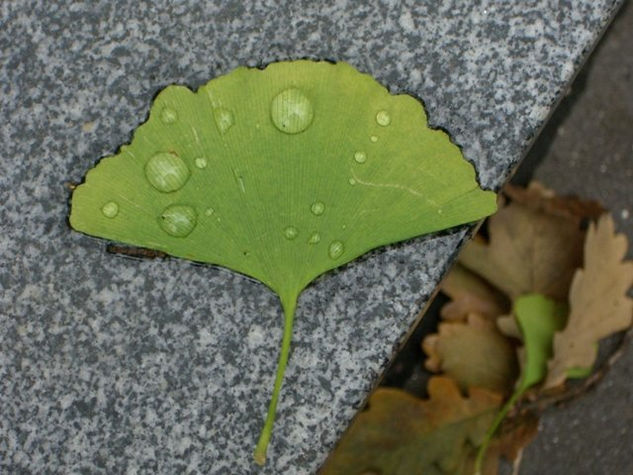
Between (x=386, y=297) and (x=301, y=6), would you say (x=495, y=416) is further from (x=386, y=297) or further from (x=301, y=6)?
(x=301, y=6)

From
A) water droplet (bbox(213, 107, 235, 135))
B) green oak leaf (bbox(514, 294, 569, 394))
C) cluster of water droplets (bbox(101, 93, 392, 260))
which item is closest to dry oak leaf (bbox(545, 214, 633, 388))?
green oak leaf (bbox(514, 294, 569, 394))

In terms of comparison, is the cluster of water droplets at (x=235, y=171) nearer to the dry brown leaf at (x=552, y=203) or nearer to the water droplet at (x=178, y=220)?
the water droplet at (x=178, y=220)

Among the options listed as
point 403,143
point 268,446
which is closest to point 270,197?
point 403,143

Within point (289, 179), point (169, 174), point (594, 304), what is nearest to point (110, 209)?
point (169, 174)

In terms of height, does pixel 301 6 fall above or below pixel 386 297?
above

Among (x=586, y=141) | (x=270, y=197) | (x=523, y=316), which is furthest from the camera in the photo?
(x=586, y=141)

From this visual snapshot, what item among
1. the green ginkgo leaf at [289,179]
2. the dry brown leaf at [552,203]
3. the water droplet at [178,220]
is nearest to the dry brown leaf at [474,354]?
the dry brown leaf at [552,203]

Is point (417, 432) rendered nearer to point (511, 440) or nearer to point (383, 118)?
point (511, 440)
